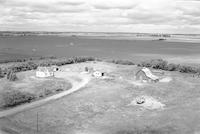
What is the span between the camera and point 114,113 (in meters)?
36.5

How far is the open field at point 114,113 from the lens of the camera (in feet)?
101

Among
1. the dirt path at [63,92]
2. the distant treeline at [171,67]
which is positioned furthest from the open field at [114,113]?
the distant treeline at [171,67]

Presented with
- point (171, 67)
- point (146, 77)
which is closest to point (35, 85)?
point (146, 77)

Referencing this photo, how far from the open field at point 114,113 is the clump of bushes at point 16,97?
4246 mm

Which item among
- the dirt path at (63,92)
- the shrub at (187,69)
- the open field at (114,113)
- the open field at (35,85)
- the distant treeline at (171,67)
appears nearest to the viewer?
the open field at (114,113)

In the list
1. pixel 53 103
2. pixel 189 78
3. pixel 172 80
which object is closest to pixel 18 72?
pixel 53 103

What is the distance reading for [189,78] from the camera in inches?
2399

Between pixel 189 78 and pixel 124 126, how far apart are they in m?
35.0

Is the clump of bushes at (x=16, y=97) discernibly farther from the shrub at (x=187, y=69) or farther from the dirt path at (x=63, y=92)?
the shrub at (x=187, y=69)

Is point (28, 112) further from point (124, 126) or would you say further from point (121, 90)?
point (121, 90)

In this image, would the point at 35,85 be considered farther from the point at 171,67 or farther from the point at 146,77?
the point at 171,67

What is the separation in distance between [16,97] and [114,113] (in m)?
16.8

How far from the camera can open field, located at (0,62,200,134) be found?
3086 centimetres

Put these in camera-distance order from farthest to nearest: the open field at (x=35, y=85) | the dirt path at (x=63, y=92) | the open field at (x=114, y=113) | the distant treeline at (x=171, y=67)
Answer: the distant treeline at (x=171, y=67) → the open field at (x=35, y=85) → the dirt path at (x=63, y=92) → the open field at (x=114, y=113)
